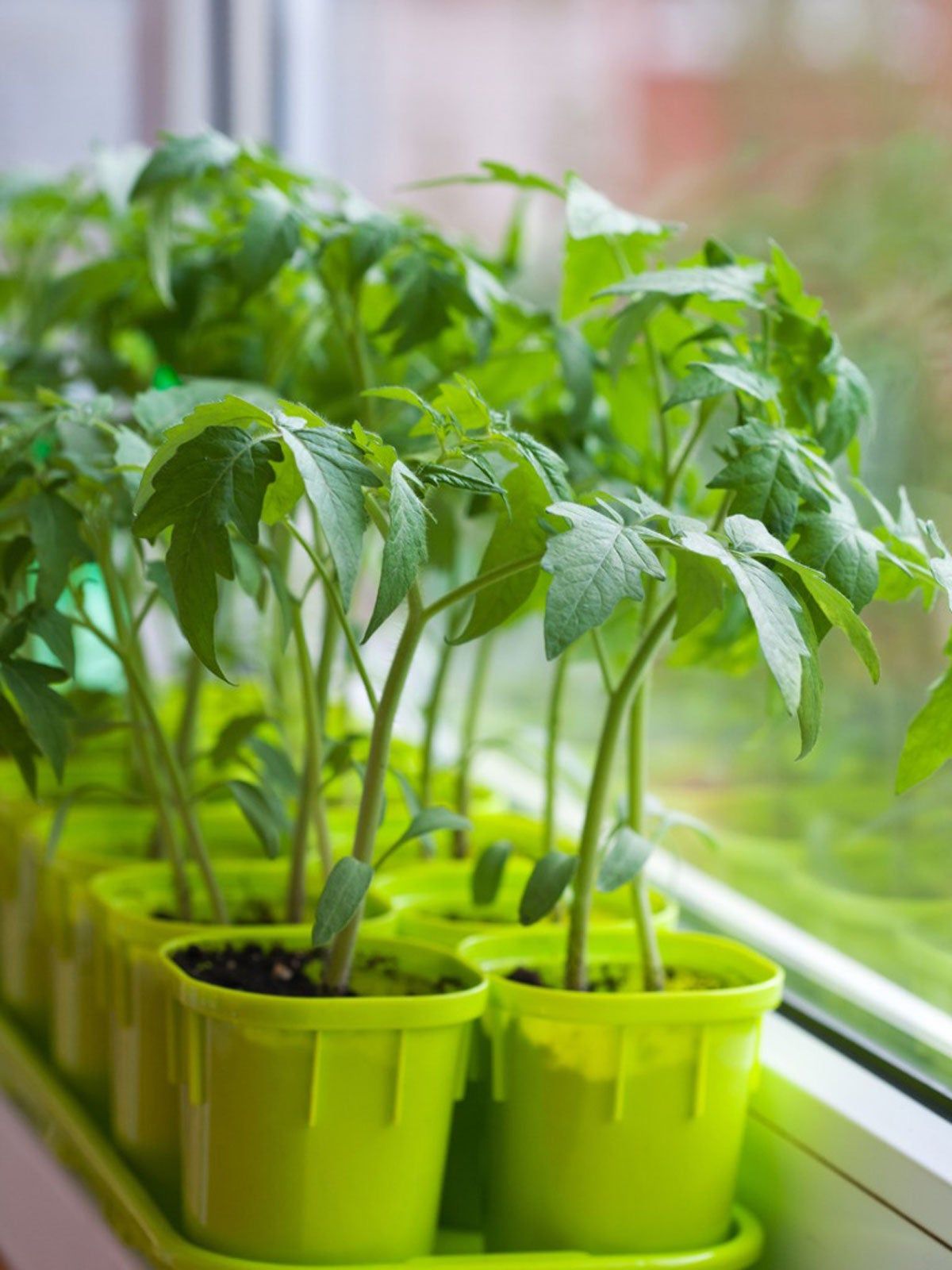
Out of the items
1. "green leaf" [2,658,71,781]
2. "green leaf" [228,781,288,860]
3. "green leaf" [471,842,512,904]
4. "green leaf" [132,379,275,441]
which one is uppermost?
"green leaf" [132,379,275,441]

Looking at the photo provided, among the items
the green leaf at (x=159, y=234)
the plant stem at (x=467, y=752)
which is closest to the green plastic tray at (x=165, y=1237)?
the plant stem at (x=467, y=752)

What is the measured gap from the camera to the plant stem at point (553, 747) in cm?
98

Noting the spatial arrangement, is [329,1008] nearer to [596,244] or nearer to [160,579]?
[160,579]

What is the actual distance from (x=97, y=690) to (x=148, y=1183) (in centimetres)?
49

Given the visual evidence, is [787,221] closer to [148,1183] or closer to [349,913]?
[349,913]

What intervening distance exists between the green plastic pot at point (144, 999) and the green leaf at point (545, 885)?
16cm

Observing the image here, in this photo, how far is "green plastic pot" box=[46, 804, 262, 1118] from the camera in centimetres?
105

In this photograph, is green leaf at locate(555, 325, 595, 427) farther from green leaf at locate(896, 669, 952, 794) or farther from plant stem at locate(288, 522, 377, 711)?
green leaf at locate(896, 669, 952, 794)

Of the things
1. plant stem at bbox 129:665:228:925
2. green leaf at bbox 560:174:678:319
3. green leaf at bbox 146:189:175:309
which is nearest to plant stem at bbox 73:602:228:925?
plant stem at bbox 129:665:228:925

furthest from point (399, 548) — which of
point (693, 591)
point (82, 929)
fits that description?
point (82, 929)

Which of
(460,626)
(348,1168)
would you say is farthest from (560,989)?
(460,626)

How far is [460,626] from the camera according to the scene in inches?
50.1

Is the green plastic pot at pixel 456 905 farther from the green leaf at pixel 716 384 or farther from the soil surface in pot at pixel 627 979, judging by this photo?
the green leaf at pixel 716 384

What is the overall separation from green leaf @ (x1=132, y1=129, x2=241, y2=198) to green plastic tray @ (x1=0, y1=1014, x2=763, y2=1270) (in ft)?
1.93
